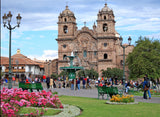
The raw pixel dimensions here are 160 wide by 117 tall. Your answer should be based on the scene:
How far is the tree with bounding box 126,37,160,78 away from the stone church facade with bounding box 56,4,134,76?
85.2 ft

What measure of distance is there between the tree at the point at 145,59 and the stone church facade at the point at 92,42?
26.0 metres

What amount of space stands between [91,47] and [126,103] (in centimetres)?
5362

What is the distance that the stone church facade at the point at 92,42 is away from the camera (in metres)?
66.3

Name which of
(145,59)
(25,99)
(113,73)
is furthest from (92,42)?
(25,99)

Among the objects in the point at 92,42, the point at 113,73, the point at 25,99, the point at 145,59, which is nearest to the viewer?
the point at 25,99

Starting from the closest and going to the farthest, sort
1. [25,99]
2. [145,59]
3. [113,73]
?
[25,99] < [145,59] < [113,73]

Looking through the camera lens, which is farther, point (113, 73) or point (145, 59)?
point (113, 73)

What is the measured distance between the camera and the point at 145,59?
124 ft

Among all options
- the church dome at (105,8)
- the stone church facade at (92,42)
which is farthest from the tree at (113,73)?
the church dome at (105,8)

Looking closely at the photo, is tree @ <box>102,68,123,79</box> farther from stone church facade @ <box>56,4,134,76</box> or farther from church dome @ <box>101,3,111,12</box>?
church dome @ <box>101,3,111,12</box>

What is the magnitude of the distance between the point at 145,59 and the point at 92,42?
1201 inches

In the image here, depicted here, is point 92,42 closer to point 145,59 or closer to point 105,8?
point 105,8

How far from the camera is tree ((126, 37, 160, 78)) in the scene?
36566mm

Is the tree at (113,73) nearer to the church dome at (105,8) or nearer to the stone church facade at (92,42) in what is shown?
the stone church facade at (92,42)
